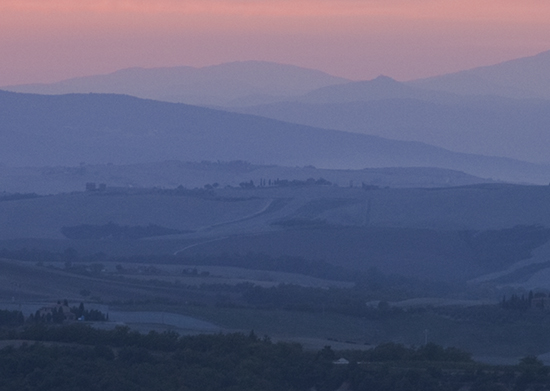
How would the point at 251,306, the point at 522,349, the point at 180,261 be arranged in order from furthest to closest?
the point at 180,261
the point at 251,306
the point at 522,349

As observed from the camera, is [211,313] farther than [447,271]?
No

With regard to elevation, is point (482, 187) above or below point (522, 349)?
above

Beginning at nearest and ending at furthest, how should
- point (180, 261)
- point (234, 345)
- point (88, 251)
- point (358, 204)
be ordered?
point (234, 345), point (180, 261), point (88, 251), point (358, 204)

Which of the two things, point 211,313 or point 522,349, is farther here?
point 211,313

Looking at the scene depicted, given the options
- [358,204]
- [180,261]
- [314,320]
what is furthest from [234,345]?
[358,204]

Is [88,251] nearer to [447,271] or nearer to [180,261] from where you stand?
[180,261]

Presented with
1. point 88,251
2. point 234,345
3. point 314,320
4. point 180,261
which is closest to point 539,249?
point 180,261

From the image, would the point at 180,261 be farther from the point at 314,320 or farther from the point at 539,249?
the point at 314,320

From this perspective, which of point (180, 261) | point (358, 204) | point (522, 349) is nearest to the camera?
point (522, 349)

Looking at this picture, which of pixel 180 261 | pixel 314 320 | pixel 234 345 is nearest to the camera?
pixel 234 345
